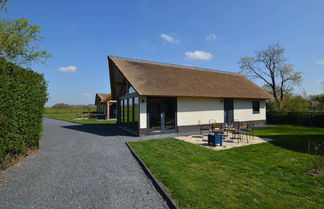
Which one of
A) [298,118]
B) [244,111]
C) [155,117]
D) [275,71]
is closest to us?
[155,117]

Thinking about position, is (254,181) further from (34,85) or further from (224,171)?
(34,85)

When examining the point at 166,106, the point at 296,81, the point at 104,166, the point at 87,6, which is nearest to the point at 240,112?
the point at 166,106

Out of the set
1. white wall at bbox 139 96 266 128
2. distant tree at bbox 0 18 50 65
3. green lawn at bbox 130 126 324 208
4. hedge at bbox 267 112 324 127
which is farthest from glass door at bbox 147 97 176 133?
hedge at bbox 267 112 324 127

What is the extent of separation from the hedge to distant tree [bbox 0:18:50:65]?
2303 centimetres

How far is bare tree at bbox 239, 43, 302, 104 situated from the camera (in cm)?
2591

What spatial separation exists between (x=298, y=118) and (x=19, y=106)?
72.1ft

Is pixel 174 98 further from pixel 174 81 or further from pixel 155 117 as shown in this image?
pixel 155 117

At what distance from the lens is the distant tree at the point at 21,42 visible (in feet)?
31.3

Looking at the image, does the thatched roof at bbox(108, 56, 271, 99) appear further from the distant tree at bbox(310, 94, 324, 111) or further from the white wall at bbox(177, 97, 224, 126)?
the distant tree at bbox(310, 94, 324, 111)

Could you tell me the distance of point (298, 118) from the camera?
52.0ft

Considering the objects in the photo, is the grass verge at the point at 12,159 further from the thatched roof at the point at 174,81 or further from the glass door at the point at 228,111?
the glass door at the point at 228,111

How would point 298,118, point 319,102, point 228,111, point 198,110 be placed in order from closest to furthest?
point 198,110
point 228,111
point 298,118
point 319,102

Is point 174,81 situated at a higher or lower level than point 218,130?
higher

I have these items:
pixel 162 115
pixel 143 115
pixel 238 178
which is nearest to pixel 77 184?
pixel 238 178
